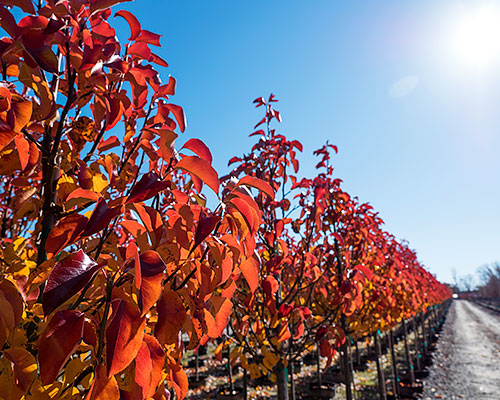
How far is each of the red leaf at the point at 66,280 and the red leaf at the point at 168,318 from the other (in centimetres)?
18

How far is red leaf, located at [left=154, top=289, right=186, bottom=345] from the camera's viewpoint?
730 millimetres

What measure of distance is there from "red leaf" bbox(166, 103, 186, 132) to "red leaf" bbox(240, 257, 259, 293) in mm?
529

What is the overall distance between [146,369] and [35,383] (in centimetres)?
36

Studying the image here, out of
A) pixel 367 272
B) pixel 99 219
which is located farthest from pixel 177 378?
pixel 367 272

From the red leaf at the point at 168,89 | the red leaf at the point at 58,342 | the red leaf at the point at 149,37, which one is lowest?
the red leaf at the point at 58,342

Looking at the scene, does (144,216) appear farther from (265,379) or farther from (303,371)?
(303,371)

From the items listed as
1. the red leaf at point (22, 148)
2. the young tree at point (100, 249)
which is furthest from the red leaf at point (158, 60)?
the red leaf at point (22, 148)

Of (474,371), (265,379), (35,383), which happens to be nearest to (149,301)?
(35,383)

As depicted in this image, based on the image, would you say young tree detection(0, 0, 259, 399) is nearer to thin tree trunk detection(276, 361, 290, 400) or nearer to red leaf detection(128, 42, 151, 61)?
red leaf detection(128, 42, 151, 61)

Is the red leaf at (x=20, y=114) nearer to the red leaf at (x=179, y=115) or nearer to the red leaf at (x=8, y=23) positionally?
the red leaf at (x=8, y=23)

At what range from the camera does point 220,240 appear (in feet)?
3.11

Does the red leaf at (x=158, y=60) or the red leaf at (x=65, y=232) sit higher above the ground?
the red leaf at (x=158, y=60)

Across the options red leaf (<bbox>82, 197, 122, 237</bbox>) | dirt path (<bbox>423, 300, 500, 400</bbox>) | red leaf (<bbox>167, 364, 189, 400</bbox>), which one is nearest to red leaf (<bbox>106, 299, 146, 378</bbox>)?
red leaf (<bbox>82, 197, 122, 237</bbox>)

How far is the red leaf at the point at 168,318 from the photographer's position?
2.39 feet
